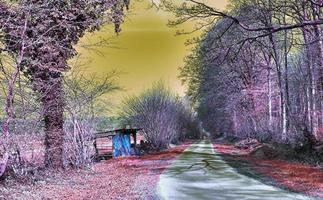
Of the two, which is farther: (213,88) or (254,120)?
(213,88)

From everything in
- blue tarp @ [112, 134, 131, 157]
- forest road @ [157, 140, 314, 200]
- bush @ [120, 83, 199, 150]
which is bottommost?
forest road @ [157, 140, 314, 200]

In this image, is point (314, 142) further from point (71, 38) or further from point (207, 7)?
point (71, 38)

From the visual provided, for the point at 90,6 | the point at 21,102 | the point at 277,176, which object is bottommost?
the point at 277,176

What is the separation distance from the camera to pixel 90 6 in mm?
18750

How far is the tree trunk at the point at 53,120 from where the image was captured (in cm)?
1593

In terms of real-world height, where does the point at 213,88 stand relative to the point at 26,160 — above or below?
above

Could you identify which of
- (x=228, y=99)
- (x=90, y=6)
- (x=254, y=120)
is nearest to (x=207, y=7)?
(x=90, y=6)

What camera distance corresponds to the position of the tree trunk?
15925mm

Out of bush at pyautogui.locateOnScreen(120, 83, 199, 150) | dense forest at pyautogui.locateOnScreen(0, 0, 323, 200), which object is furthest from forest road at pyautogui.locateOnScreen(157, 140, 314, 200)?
bush at pyautogui.locateOnScreen(120, 83, 199, 150)

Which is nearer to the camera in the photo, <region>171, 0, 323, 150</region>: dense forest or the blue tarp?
<region>171, 0, 323, 150</region>: dense forest

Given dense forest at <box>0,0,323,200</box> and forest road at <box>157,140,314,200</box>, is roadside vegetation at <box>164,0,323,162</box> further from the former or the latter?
forest road at <box>157,140,314,200</box>

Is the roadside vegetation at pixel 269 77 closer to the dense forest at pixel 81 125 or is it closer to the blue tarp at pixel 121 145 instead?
the dense forest at pixel 81 125

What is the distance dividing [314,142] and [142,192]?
45.0ft

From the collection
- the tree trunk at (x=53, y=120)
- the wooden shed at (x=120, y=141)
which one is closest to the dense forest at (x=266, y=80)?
the wooden shed at (x=120, y=141)
